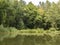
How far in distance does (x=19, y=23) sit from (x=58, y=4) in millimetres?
10336

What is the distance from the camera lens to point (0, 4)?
128 ft

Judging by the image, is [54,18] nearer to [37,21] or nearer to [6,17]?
[37,21]

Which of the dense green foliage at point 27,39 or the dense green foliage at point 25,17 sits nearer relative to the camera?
the dense green foliage at point 27,39

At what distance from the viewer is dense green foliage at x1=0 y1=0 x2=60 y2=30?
3922 cm

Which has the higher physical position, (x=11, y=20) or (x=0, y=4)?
(x=0, y=4)

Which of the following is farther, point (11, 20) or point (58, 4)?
point (58, 4)

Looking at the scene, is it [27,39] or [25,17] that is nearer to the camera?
[27,39]

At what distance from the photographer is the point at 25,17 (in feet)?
138

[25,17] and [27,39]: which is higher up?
[27,39]

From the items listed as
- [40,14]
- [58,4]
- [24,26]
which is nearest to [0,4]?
[24,26]

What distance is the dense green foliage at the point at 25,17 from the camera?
39.2 metres

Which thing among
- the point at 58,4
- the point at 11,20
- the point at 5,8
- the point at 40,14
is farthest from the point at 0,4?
the point at 58,4

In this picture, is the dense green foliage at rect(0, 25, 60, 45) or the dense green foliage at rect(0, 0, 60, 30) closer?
the dense green foliage at rect(0, 25, 60, 45)

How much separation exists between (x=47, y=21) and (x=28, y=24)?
409 cm
